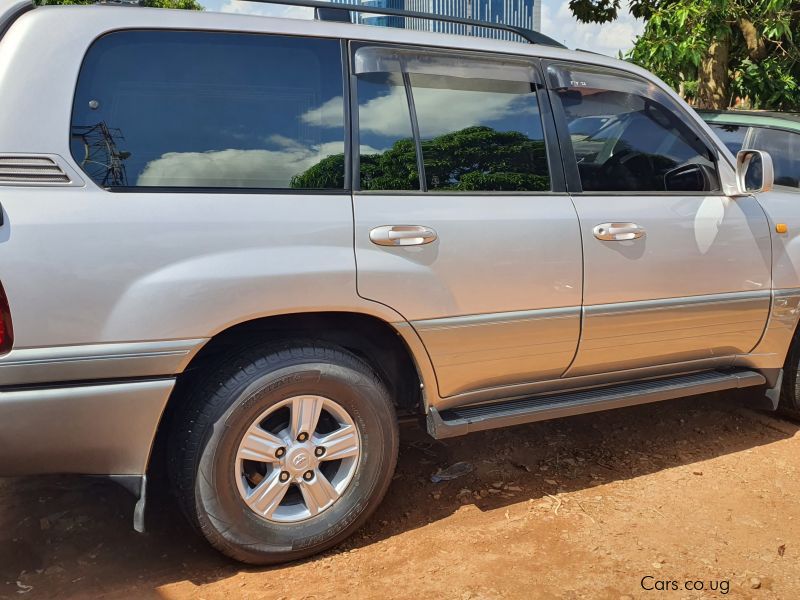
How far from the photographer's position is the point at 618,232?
3.14 m

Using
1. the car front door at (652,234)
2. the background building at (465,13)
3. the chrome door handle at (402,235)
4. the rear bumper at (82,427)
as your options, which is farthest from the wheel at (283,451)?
the background building at (465,13)

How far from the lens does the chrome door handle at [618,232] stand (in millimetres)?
3105

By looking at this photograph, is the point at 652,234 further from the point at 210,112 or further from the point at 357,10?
the point at 210,112

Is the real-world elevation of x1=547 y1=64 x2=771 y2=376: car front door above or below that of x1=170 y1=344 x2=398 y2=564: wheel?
above

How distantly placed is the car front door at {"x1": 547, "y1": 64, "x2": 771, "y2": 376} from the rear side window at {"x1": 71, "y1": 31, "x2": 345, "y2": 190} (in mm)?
1159

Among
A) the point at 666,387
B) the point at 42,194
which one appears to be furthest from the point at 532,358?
the point at 42,194

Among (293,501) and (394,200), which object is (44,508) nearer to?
(293,501)

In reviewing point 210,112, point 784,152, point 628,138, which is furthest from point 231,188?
point 784,152

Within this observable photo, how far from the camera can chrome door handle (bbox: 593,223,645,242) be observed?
122 inches

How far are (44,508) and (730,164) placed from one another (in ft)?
11.9

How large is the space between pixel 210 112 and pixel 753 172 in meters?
2.59

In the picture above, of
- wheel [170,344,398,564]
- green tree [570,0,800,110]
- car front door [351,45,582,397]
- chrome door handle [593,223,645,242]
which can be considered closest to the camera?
wheel [170,344,398,564]

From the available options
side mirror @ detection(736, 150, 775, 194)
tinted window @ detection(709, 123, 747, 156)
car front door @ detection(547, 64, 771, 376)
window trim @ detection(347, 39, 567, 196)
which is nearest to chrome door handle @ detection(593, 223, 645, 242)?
car front door @ detection(547, 64, 771, 376)

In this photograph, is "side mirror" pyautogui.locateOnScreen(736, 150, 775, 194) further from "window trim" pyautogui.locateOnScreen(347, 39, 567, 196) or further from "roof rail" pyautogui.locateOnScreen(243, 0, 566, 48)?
"roof rail" pyautogui.locateOnScreen(243, 0, 566, 48)
